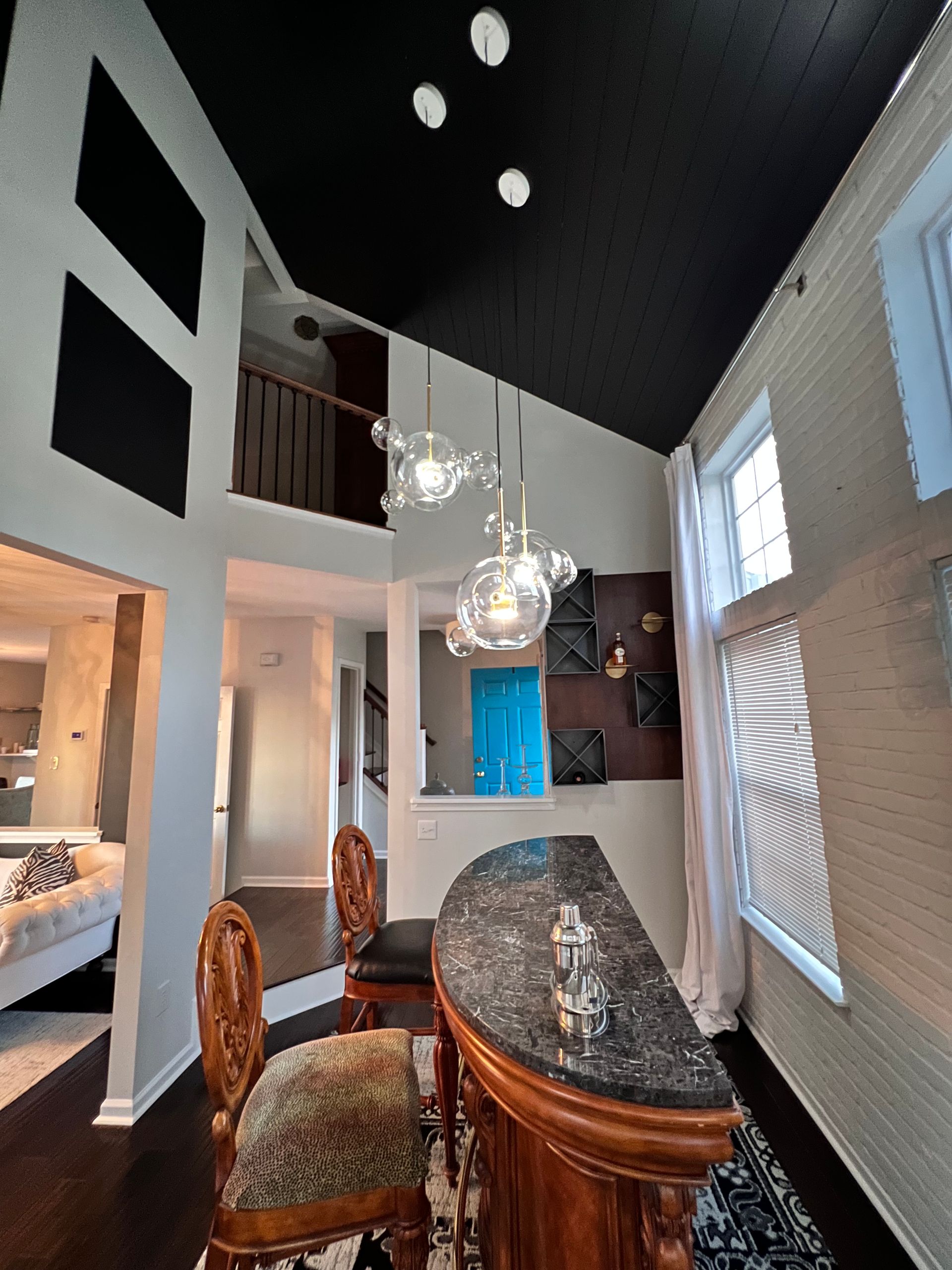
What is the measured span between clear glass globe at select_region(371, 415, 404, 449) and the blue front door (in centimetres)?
394

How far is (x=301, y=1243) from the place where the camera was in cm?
118

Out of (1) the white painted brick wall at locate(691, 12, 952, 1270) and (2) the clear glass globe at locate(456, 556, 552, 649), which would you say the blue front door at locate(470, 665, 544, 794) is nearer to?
(1) the white painted brick wall at locate(691, 12, 952, 1270)

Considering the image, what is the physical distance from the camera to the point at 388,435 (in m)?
2.44

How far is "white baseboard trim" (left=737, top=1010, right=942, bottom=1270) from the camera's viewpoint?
63.6 inches

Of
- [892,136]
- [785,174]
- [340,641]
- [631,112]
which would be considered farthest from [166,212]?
[340,641]

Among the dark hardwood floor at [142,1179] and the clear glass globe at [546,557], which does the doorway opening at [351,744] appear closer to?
the dark hardwood floor at [142,1179]

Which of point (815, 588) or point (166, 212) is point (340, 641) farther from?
point (815, 588)

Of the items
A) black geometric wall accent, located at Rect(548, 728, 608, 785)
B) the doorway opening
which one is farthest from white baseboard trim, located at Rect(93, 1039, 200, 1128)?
the doorway opening

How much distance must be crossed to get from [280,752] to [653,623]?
152 inches

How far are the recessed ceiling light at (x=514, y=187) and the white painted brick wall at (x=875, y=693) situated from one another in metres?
1.28

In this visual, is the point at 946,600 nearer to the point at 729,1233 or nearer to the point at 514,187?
the point at 729,1233

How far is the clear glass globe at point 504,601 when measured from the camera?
6.28 feet

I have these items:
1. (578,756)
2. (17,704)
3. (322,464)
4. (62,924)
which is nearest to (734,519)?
(578,756)

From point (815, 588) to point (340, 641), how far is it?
15.0 ft
